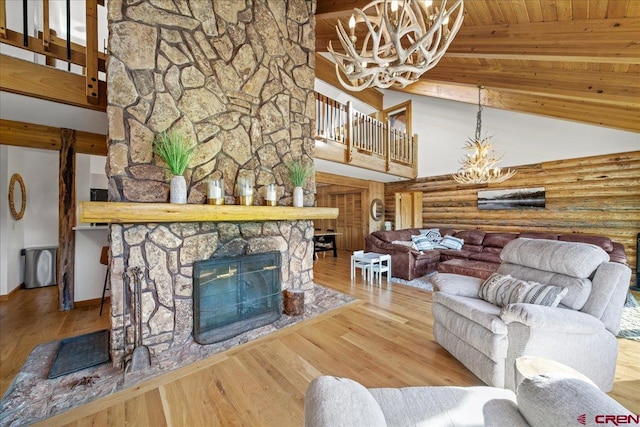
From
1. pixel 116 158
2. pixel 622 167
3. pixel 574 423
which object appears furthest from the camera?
pixel 622 167

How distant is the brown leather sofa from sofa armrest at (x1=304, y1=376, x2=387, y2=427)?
4.20 metres

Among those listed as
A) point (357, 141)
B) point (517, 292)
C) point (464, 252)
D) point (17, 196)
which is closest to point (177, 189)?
point (517, 292)

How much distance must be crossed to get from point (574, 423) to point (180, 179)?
2.63 metres

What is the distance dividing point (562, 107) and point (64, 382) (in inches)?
283

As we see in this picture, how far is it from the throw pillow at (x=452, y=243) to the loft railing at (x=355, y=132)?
223 cm

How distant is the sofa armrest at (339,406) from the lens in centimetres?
71

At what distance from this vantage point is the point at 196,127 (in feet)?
8.09

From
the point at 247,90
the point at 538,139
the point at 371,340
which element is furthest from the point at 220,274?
the point at 538,139

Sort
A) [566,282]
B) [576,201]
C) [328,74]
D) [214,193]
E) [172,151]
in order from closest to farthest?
[566,282], [172,151], [214,193], [576,201], [328,74]

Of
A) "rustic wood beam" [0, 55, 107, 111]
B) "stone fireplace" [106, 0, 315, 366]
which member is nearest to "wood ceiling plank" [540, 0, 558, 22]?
"stone fireplace" [106, 0, 315, 366]

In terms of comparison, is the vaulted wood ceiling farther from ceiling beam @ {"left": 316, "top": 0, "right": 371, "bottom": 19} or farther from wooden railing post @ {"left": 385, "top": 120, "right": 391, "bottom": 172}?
wooden railing post @ {"left": 385, "top": 120, "right": 391, "bottom": 172}

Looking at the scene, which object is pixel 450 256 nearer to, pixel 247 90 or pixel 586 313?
pixel 586 313

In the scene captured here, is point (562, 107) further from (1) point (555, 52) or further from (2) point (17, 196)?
(2) point (17, 196)

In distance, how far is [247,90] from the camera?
2.85 m
